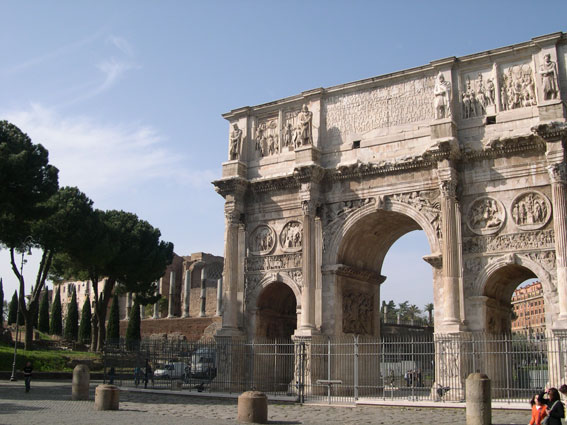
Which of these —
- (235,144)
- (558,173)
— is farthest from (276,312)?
(558,173)

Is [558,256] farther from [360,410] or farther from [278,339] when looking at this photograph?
[278,339]

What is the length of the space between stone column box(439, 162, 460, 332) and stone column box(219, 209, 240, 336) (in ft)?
23.0

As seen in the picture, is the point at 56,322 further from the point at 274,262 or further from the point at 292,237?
the point at 292,237

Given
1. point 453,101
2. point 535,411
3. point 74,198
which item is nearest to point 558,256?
point 453,101

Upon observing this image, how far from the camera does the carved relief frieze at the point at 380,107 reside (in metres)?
19.7

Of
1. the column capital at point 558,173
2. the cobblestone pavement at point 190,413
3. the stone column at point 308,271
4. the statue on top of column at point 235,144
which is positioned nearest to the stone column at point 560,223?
the column capital at point 558,173

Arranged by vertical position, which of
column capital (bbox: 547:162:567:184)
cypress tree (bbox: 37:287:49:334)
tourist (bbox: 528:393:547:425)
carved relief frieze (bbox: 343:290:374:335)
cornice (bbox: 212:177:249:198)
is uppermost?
cornice (bbox: 212:177:249:198)

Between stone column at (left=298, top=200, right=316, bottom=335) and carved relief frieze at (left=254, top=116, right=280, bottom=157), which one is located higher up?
carved relief frieze at (left=254, top=116, right=280, bottom=157)

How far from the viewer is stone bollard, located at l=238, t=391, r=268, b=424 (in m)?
12.3

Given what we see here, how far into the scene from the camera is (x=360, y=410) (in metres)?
15.4

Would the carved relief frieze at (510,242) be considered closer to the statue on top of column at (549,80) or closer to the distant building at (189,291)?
the statue on top of column at (549,80)

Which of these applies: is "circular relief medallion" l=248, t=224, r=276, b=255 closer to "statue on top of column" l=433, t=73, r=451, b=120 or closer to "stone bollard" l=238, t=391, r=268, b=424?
"statue on top of column" l=433, t=73, r=451, b=120

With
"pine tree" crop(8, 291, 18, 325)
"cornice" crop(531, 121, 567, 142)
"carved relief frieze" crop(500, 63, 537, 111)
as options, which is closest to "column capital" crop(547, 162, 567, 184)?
"cornice" crop(531, 121, 567, 142)

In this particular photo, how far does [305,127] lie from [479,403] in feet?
37.3
